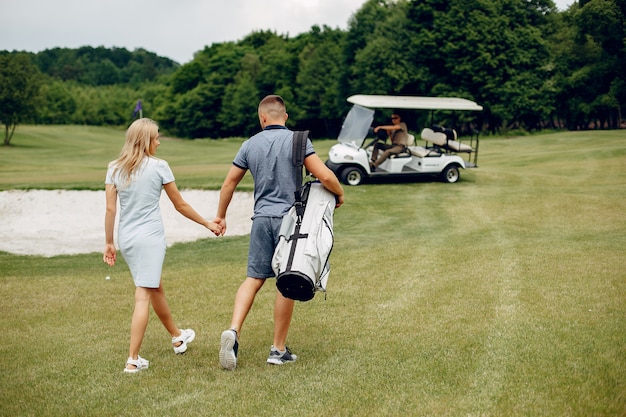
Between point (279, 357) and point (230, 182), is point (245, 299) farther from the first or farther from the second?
point (230, 182)

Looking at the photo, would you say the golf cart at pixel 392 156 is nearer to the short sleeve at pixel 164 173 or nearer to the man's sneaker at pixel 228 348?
the short sleeve at pixel 164 173

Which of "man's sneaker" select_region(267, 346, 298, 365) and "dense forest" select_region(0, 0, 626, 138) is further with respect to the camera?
"dense forest" select_region(0, 0, 626, 138)

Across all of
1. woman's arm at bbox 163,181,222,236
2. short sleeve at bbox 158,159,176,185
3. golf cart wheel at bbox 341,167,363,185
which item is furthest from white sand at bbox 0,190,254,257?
short sleeve at bbox 158,159,176,185

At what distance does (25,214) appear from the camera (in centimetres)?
1794

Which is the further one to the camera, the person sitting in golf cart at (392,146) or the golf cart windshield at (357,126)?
the person sitting in golf cart at (392,146)

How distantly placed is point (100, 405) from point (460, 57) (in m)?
52.3

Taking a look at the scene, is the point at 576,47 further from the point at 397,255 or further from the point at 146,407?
the point at 146,407

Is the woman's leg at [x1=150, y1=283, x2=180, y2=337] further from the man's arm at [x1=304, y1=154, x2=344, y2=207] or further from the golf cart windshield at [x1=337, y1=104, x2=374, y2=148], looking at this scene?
the golf cart windshield at [x1=337, y1=104, x2=374, y2=148]

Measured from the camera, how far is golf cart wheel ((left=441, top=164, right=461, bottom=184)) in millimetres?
19000

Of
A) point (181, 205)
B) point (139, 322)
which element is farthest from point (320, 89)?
point (139, 322)

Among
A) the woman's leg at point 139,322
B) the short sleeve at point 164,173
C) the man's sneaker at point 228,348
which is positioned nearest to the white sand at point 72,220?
the woman's leg at point 139,322

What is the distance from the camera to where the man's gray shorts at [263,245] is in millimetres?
4812

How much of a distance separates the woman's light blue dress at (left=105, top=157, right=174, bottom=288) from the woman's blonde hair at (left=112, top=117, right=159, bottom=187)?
43 mm

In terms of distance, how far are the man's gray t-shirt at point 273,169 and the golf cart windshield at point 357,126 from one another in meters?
13.1
